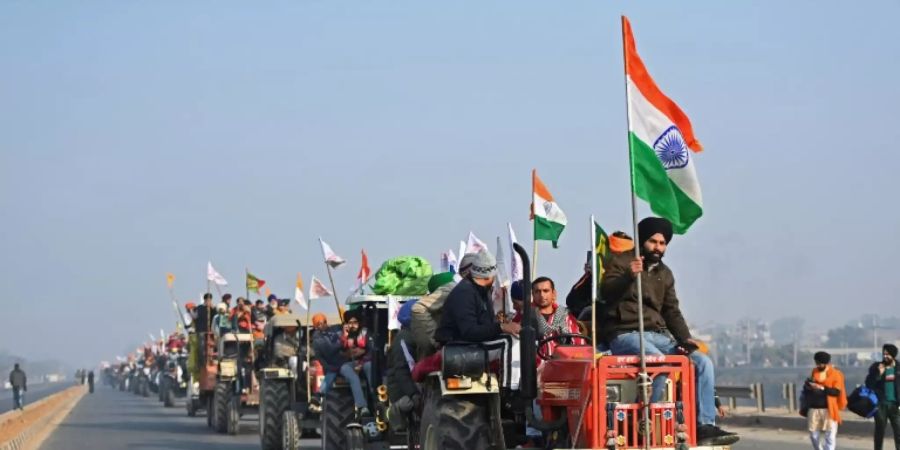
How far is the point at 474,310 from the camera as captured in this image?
Result: 12680mm

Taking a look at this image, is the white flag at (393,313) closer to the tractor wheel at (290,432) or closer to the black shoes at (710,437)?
the tractor wheel at (290,432)

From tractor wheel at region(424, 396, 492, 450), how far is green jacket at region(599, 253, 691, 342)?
1.18 meters

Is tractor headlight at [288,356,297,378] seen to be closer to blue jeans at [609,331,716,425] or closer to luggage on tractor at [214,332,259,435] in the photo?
luggage on tractor at [214,332,259,435]

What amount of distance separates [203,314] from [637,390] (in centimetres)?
2843

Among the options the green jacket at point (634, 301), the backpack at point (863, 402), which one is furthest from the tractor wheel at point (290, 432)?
the green jacket at point (634, 301)

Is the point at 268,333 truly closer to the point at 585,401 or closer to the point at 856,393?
the point at 856,393

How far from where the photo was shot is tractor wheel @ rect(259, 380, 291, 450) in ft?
77.9

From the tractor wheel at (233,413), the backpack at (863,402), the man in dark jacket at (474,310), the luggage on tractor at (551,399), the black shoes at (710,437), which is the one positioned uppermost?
the man in dark jacket at (474,310)

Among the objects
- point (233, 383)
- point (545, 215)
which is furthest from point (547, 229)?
point (233, 383)

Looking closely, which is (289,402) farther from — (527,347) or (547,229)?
(527,347)

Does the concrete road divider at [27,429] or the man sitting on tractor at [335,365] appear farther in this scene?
the concrete road divider at [27,429]

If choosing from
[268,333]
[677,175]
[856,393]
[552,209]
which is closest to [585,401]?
[677,175]

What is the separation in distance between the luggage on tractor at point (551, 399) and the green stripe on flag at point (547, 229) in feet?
14.0

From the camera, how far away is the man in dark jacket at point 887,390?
2247cm
